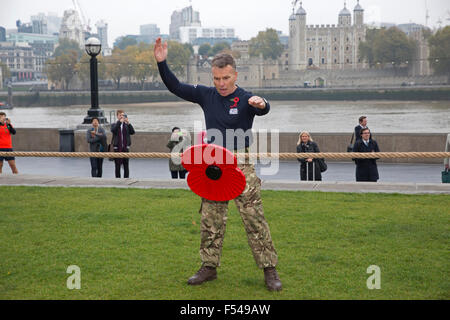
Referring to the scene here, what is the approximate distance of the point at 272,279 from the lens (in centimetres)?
422

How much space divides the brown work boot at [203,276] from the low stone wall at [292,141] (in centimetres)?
1010

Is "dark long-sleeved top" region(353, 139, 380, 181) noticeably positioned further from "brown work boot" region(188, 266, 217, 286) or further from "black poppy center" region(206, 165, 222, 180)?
"black poppy center" region(206, 165, 222, 180)

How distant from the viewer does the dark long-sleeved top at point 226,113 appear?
4.16 meters

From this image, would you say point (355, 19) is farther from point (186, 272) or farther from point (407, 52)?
point (186, 272)

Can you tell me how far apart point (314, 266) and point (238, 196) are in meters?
0.97

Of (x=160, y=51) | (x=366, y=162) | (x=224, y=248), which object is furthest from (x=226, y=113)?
(x=366, y=162)

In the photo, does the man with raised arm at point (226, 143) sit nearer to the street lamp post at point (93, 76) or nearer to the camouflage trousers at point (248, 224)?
the camouflage trousers at point (248, 224)

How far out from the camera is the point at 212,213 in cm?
429

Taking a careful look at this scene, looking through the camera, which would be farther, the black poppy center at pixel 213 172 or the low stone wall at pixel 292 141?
the low stone wall at pixel 292 141

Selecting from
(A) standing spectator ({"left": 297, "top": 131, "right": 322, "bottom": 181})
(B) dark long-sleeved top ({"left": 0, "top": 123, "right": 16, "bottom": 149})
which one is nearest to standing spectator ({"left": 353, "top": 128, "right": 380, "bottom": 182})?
(A) standing spectator ({"left": 297, "top": 131, "right": 322, "bottom": 181})

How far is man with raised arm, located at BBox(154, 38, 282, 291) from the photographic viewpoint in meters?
4.14

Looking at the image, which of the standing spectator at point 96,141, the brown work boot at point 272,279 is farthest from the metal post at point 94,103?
the brown work boot at point 272,279

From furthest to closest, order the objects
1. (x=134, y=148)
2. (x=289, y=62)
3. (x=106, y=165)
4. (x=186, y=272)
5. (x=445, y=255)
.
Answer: (x=289, y=62), (x=134, y=148), (x=106, y=165), (x=445, y=255), (x=186, y=272)
